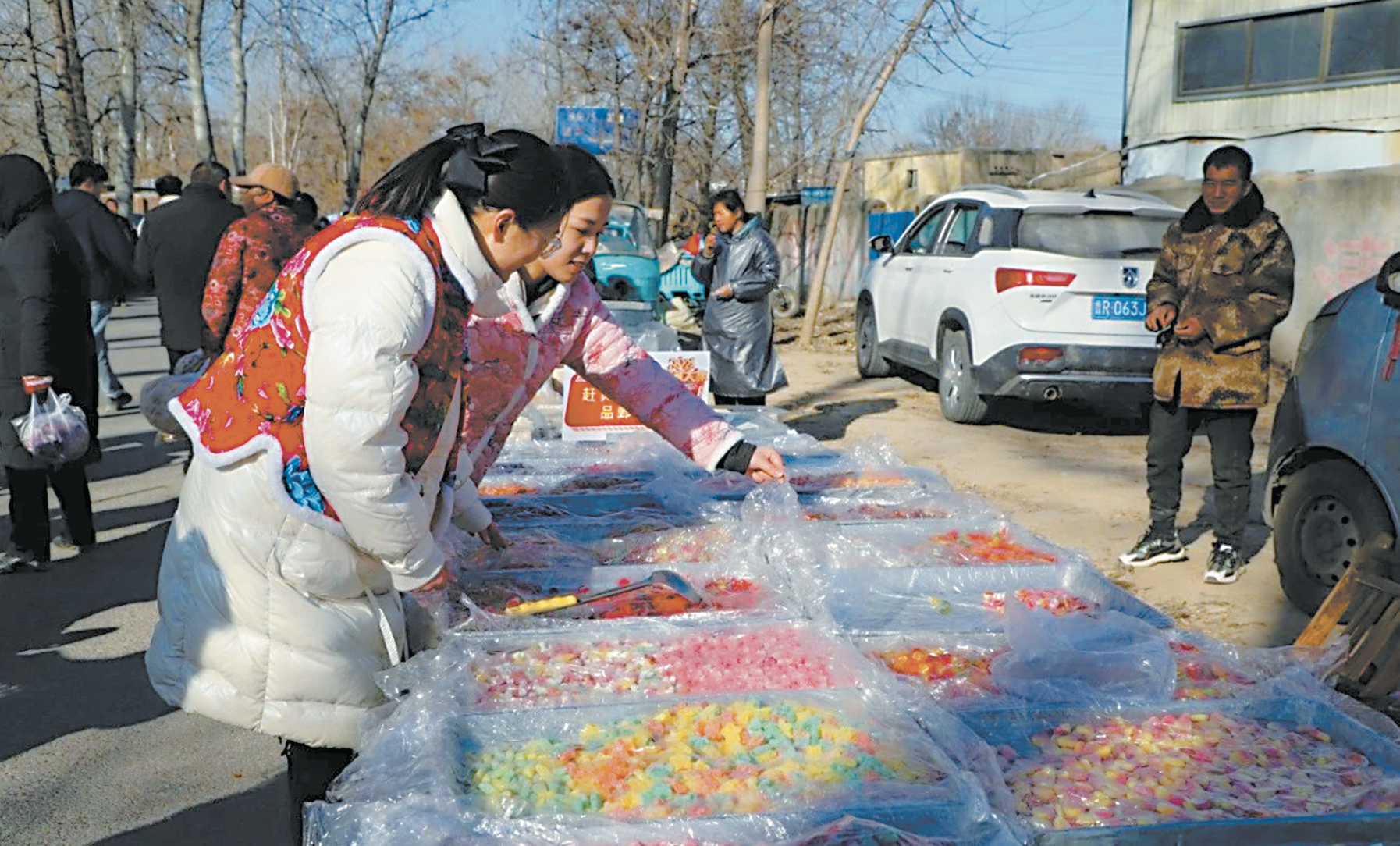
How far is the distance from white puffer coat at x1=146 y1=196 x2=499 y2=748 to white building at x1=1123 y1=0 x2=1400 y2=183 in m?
19.3

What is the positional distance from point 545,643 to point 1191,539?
16.2 feet

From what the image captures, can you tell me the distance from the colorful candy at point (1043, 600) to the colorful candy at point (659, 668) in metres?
0.78

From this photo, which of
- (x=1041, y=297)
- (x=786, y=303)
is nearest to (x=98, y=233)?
(x=1041, y=297)

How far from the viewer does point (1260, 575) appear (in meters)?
6.03

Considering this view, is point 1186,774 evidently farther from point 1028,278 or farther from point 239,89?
point 239,89

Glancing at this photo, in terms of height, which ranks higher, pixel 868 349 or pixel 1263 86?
pixel 1263 86

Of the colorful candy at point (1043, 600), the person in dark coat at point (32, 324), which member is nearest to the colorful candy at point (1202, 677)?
the colorful candy at point (1043, 600)

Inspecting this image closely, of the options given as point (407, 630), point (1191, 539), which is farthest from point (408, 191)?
point (1191, 539)

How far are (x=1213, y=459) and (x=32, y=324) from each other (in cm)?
557

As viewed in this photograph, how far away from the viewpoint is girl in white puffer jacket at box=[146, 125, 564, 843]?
6.93 feet

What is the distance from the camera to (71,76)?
672 inches

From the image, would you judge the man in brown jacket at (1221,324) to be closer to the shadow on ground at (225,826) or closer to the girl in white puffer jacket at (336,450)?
the girl in white puffer jacket at (336,450)

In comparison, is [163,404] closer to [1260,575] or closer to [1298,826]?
[1298,826]

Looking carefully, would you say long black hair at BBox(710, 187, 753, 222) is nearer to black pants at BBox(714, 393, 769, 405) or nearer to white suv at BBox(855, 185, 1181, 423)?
black pants at BBox(714, 393, 769, 405)
